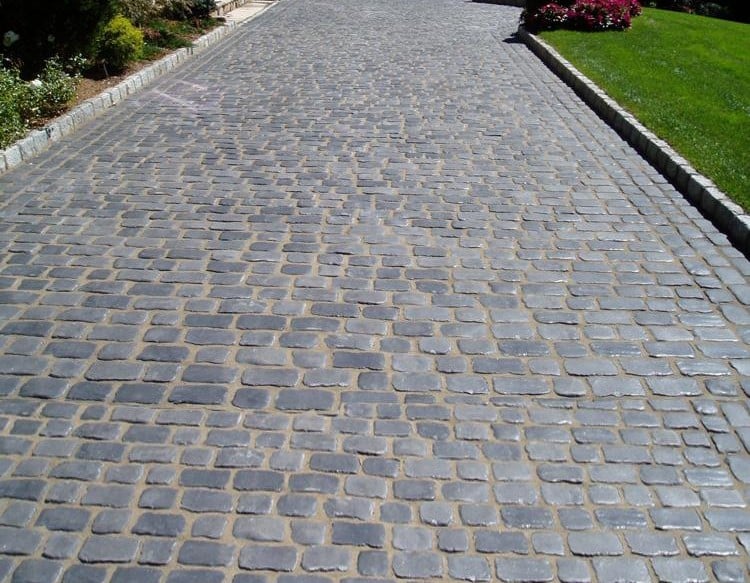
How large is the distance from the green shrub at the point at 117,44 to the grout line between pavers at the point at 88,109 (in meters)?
0.31

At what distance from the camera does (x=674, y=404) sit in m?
3.97

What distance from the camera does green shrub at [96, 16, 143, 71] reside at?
10414mm

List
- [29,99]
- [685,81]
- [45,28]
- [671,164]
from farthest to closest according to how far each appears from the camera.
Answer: [685,81]
[45,28]
[29,99]
[671,164]

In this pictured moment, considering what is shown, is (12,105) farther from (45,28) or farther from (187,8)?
(187,8)

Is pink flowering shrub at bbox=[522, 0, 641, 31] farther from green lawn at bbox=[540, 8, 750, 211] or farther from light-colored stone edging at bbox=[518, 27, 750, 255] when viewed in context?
light-colored stone edging at bbox=[518, 27, 750, 255]

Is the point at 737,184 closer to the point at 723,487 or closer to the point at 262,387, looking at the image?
the point at 723,487

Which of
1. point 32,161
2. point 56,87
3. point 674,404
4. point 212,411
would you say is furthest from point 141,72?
point 674,404

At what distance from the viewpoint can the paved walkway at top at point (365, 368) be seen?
3115mm

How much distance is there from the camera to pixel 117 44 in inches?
412

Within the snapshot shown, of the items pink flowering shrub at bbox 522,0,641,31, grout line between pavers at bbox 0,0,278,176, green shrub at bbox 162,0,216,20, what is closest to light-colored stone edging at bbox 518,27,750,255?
pink flowering shrub at bbox 522,0,641,31

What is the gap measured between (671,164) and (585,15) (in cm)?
935

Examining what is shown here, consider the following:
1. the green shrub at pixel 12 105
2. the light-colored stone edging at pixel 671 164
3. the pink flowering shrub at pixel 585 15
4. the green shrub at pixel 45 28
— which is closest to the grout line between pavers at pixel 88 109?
the green shrub at pixel 12 105

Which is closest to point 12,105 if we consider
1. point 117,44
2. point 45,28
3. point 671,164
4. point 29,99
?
point 29,99

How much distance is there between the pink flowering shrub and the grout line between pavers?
714 cm
